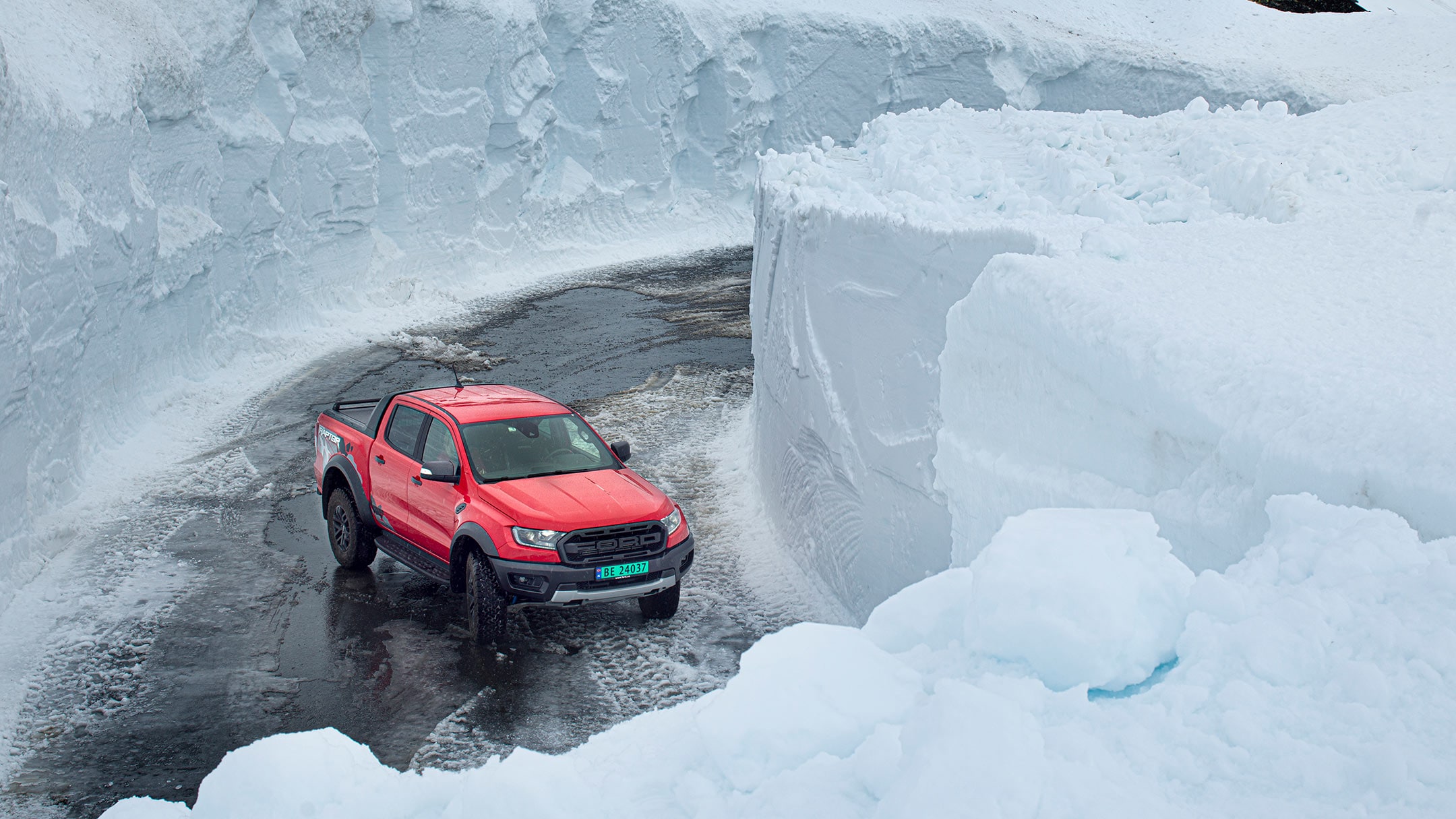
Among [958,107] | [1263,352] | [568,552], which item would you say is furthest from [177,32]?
[1263,352]

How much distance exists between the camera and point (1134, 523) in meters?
3.74

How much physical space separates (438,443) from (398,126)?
49.7 ft

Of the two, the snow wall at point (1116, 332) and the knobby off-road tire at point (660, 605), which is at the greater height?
the snow wall at point (1116, 332)

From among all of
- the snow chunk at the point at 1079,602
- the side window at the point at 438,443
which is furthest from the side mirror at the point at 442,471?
the snow chunk at the point at 1079,602

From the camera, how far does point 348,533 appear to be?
9328 mm

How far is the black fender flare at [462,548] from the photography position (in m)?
7.77

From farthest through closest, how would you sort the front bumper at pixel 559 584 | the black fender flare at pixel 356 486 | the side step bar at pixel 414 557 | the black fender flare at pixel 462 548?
the black fender flare at pixel 356 486 < the side step bar at pixel 414 557 < the black fender flare at pixel 462 548 < the front bumper at pixel 559 584

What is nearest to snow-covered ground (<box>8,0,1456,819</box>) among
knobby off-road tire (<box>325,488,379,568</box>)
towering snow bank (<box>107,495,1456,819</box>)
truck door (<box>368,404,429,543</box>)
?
towering snow bank (<box>107,495,1456,819</box>)

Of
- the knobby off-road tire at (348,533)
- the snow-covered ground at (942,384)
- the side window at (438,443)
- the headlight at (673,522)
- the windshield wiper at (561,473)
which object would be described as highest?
the snow-covered ground at (942,384)

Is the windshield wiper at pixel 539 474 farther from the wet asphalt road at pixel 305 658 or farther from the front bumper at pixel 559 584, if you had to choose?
the wet asphalt road at pixel 305 658

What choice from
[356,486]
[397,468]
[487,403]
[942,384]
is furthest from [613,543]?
[356,486]

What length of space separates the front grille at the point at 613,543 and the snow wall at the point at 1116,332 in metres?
1.52

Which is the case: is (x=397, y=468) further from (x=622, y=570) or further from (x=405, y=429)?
(x=622, y=570)

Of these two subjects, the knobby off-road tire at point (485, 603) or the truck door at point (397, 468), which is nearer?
the knobby off-road tire at point (485, 603)
